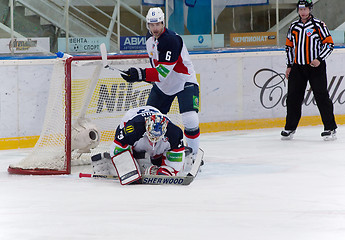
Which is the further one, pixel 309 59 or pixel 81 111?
pixel 309 59

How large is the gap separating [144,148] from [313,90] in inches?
90.3

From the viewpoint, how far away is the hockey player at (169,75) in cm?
430

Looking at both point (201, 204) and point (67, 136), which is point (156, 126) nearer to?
point (201, 204)

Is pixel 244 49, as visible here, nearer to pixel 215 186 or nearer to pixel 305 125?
pixel 305 125

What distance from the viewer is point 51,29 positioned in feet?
20.5

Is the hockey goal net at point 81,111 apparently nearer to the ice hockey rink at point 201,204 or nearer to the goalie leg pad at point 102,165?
the ice hockey rink at point 201,204

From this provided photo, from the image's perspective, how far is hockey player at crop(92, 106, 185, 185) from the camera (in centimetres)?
400

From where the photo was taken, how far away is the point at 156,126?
13.0 feet

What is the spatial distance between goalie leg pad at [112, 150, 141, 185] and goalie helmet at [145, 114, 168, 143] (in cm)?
17

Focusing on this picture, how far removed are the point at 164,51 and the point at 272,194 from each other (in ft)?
3.70

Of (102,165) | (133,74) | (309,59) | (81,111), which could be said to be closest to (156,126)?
(133,74)

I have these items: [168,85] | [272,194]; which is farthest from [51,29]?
[272,194]

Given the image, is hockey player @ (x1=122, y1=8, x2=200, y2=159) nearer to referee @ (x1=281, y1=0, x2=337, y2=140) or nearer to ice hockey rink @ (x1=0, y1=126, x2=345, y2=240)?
ice hockey rink @ (x1=0, y1=126, x2=345, y2=240)

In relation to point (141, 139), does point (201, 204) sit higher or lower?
lower
